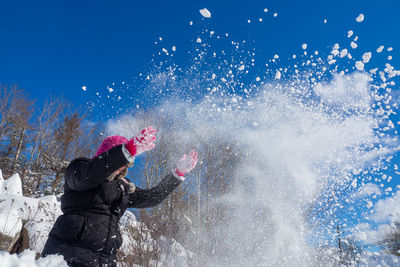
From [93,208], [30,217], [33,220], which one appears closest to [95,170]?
[93,208]

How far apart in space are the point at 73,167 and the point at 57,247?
43 centimetres

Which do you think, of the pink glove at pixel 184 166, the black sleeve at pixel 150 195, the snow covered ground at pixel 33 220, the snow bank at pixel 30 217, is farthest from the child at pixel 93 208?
the snow bank at pixel 30 217

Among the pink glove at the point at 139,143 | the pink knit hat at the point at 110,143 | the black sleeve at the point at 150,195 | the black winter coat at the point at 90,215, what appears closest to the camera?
the black winter coat at the point at 90,215

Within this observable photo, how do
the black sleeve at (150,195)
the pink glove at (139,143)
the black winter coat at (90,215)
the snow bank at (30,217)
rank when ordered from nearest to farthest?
1. the black winter coat at (90,215)
2. the pink glove at (139,143)
3. the black sleeve at (150,195)
4. the snow bank at (30,217)

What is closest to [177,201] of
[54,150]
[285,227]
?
[285,227]

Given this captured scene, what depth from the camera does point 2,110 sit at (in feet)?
54.0

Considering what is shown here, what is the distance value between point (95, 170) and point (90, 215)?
273mm

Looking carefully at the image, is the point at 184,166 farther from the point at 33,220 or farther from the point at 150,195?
the point at 33,220

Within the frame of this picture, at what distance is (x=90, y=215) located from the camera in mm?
1514

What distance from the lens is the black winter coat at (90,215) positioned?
144cm

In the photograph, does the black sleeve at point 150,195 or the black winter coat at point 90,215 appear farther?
the black sleeve at point 150,195

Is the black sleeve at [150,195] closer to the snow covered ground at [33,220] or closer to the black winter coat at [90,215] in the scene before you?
the black winter coat at [90,215]

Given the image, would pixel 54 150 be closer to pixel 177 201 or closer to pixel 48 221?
pixel 177 201

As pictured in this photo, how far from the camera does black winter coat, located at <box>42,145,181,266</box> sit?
4.72ft
